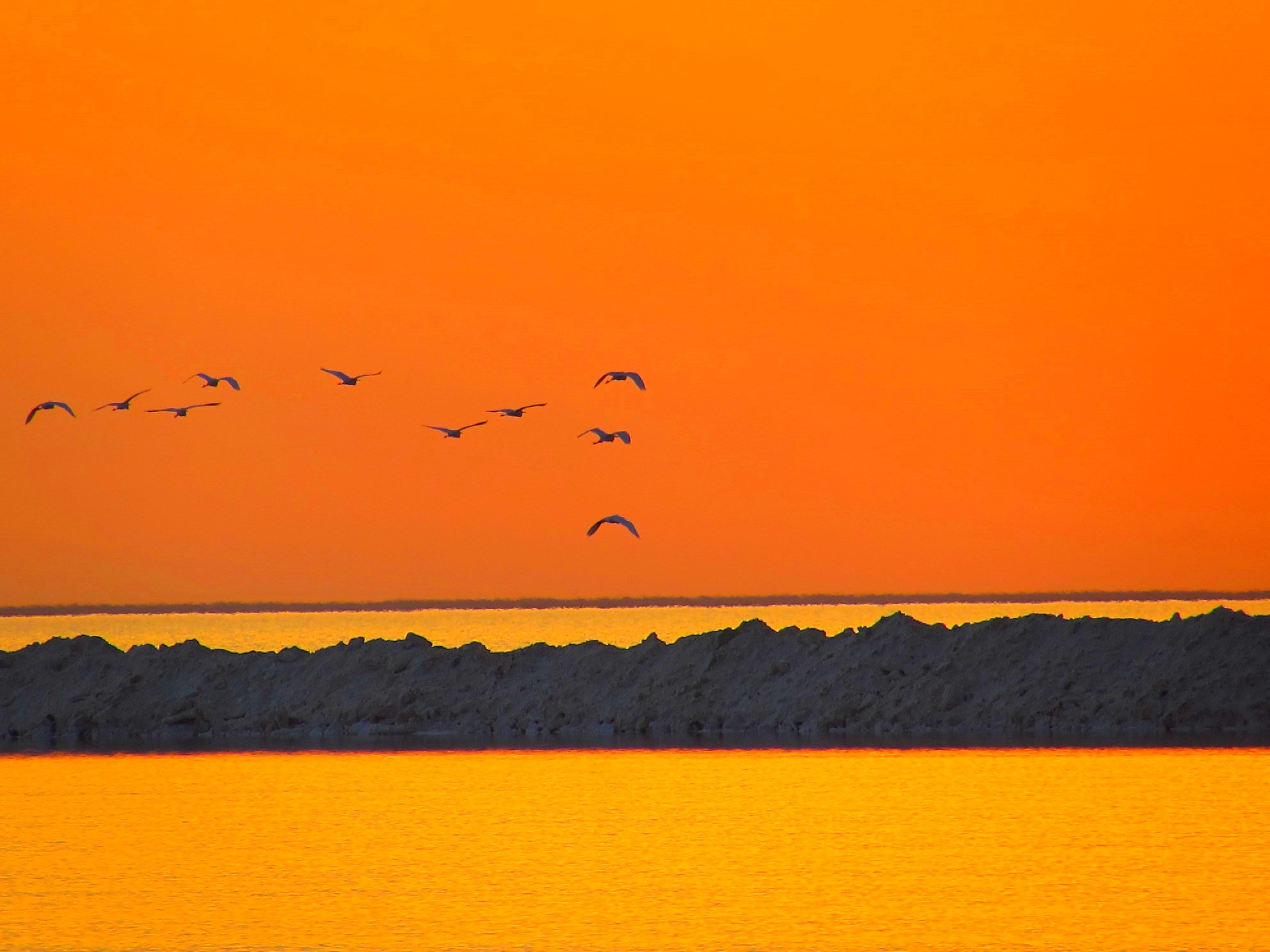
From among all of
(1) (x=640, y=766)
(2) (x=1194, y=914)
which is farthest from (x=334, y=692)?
(2) (x=1194, y=914)

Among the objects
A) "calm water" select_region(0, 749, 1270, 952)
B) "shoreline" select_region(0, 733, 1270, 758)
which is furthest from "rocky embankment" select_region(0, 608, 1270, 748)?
"calm water" select_region(0, 749, 1270, 952)

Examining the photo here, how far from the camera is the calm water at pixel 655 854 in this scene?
18.2 metres

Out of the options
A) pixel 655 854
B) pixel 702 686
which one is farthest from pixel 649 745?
pixel 655 854

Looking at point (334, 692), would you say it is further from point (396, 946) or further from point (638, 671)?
point (396, 946)

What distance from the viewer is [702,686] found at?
4016 centimetres

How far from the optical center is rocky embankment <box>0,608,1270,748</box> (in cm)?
3750

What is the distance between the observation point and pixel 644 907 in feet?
63.4

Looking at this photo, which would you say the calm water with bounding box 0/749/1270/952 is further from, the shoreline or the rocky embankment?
the rocky embankment

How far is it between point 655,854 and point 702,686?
1744 cm

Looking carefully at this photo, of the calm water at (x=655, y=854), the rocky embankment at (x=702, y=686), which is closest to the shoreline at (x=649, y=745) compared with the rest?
the rocky embankment at (x=702, y=686)

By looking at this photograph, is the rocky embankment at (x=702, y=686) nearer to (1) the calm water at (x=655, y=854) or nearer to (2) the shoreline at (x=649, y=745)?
(2) the shoreline at (x=649, y=745)

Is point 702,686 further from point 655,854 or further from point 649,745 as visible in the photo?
point 655,854

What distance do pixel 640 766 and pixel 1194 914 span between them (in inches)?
594

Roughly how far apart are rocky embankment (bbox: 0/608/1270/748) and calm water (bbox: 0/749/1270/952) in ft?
16.6
